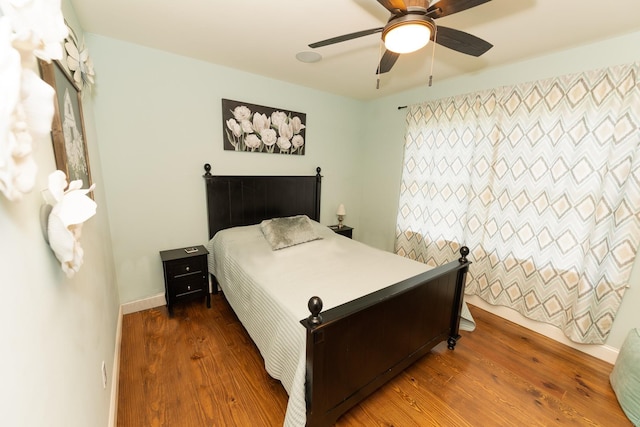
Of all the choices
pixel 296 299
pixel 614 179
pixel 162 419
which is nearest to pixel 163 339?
pixel 162 419

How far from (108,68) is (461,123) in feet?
10.7

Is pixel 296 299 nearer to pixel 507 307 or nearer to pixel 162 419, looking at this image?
pixel 162 419

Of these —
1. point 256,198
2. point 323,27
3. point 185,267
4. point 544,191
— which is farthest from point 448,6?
point 185,267

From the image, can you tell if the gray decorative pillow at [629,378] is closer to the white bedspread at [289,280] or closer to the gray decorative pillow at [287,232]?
the white bedspread at [289,280]

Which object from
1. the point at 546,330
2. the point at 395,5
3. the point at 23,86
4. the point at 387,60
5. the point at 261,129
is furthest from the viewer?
the point at 261,129

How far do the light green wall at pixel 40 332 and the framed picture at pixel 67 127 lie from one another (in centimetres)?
8

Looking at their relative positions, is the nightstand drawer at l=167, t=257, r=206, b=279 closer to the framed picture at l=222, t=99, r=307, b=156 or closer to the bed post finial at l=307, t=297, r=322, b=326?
the framed picture at l=222, t=99, r=307, b=156

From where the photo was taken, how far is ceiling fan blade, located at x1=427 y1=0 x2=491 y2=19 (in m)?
1.15

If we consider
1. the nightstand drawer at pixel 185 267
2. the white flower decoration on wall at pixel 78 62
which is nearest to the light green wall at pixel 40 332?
the white flower decoration on wall at pixel 78 62

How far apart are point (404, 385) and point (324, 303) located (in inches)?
34.2

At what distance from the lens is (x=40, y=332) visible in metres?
0.67

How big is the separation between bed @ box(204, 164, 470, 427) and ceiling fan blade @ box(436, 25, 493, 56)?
1.33 meters

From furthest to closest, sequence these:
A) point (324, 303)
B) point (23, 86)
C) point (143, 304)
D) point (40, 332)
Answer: point (143, 304) < point (324, 303) < point (40, 332) < point (23, 86)

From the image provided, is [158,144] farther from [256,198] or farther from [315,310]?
[315,310]
